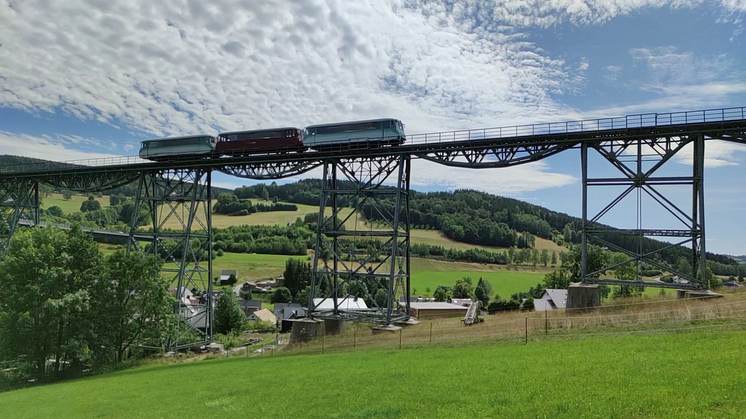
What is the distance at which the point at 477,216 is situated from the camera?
116 meters

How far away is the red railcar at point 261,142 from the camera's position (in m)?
25.5

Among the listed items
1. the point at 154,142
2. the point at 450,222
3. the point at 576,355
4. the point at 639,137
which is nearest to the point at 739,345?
the point at 576,355

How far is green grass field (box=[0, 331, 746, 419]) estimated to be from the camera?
7.34 meters

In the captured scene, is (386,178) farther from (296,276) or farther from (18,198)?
(296,276)

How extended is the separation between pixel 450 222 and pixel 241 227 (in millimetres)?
49736

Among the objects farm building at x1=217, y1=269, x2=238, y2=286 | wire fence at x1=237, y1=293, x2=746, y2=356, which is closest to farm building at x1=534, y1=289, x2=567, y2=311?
wire fence at x1=237, y1=293, x2=746, y2=356

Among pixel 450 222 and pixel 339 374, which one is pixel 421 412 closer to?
pixel 339 374

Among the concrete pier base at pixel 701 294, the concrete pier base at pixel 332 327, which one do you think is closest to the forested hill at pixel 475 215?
the concrete pier base at pixel 332 327

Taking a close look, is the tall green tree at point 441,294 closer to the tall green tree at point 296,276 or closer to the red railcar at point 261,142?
the tall green tree at point 296,276

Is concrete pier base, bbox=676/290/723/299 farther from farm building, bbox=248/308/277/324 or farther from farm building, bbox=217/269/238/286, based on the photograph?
farm building, bbox=217/269/238/286

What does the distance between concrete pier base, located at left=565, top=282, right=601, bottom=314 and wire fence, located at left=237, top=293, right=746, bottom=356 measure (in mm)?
492

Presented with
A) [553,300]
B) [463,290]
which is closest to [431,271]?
[463,290]

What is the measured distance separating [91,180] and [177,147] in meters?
9.90

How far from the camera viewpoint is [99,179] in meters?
32.3
